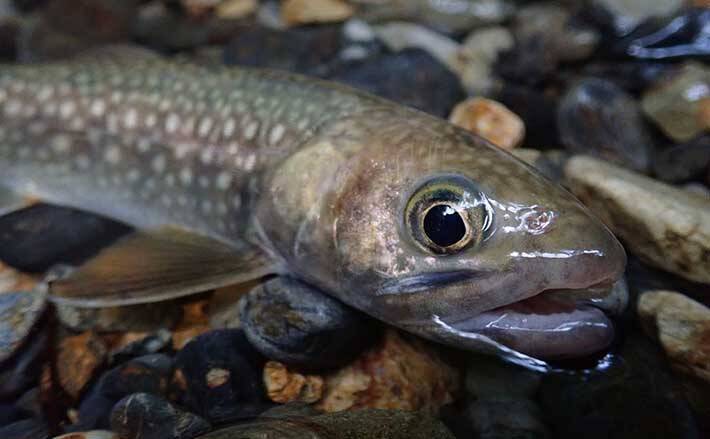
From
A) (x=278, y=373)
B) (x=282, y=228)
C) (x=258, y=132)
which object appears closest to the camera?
(x=278, y=373)

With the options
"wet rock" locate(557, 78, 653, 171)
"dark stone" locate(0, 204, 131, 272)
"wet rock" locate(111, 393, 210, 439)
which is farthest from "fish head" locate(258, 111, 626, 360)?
"dark stone" locate(0, 204, 131, 272)

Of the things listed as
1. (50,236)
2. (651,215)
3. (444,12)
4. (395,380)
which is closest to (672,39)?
(444,12)

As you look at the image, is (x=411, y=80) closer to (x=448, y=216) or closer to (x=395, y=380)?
(x=448, y=216)

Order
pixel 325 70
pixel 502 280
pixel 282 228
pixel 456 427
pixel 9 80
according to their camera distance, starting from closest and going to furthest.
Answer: pixel 502 280
pixel 456 427
pixel 282 228
pixel 9 80
pixel 325 70

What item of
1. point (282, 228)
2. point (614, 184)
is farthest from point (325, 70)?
point (614, 184)

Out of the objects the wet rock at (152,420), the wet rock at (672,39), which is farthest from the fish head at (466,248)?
the wet rock at (672,39)

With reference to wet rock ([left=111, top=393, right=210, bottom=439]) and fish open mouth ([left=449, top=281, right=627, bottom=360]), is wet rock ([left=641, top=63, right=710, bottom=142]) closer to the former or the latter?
fish open mouth ([left=449, top=281, right=627, bottom=360])

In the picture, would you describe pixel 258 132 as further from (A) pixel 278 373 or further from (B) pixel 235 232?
(A) pixel 278 373
